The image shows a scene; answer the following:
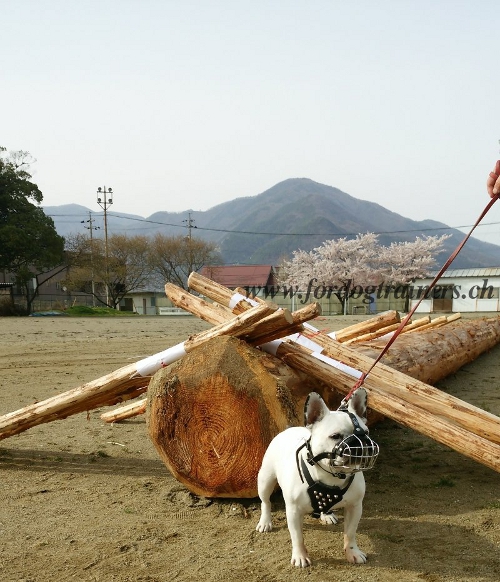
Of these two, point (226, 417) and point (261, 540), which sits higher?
point (226, 417)

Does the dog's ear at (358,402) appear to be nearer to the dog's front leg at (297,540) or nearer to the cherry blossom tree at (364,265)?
the dog's front leg at (297,540)

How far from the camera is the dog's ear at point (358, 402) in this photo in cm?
321

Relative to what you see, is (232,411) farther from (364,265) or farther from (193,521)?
(364,265)

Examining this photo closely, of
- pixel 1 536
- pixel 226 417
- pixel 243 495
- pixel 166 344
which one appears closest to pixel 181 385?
pixel 226 417

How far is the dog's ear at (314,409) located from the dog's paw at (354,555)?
0.85m

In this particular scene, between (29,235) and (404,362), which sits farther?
(29,235)

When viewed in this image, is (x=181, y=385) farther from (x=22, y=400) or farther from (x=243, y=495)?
(x=22, y=400)

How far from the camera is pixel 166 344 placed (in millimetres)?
15750

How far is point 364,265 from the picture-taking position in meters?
50.3

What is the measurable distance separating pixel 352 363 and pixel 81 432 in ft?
11.3

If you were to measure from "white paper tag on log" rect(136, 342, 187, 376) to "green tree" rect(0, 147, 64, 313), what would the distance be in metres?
29.8

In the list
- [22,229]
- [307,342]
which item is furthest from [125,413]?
[22,229]

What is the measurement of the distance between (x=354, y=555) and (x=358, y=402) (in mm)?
926

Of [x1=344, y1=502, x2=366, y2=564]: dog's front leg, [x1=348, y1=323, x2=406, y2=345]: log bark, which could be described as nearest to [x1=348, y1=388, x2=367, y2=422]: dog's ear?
[x1=344, y1=502, x2=366, y2=564]: dog's front leg
